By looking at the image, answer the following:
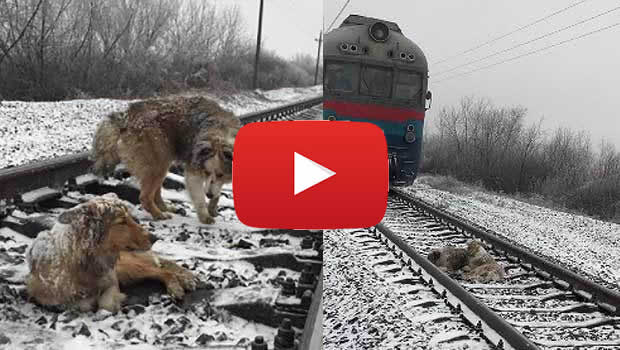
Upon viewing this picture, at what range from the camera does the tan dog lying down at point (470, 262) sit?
2.06m

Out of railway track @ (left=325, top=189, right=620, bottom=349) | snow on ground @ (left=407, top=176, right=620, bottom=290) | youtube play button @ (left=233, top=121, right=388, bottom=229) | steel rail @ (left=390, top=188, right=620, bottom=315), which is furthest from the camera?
snow on ground @ (left=407, top=176, right=620, bottom=290)

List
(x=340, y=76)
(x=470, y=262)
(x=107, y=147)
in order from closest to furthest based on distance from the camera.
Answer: (x=340, y=76), (x=107, y=147), (x=470, y=262)

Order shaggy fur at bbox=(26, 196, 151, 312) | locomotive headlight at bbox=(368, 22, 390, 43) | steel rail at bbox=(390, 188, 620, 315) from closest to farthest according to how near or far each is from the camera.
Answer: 1. shaggy fur at bbox=(26, 196, 151, 312)
2. locomotive headlight at bbox=(368, 22, 390, 43)
3. steel rail at bbox=(390, 188, 620, 315)

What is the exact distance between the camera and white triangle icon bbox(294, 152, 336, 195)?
461 millimetres

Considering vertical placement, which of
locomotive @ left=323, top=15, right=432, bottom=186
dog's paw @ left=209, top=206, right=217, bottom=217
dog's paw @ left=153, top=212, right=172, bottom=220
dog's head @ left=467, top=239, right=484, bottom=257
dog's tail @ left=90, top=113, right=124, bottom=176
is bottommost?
dog's head @ left=467, top=239, right=484, bottom=257

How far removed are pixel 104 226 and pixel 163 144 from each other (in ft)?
1.88

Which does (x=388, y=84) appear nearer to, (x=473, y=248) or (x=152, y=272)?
(x=152, y=272)

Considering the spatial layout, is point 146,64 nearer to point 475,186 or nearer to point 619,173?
point 475,186

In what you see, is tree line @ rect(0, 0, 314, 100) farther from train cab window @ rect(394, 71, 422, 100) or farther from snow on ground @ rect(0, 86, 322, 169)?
train cab window @ rect(394, 71, 422, 100)

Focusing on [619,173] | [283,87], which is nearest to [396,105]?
[619,173]

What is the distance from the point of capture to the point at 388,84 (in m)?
1.15

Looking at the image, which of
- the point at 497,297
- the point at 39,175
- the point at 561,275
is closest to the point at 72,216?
the point at 39,175

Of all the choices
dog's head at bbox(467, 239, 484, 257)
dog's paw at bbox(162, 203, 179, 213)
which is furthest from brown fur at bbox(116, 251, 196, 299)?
dog's head at bbox(467, 239, 484, 257)

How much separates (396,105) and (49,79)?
2.95 metres
